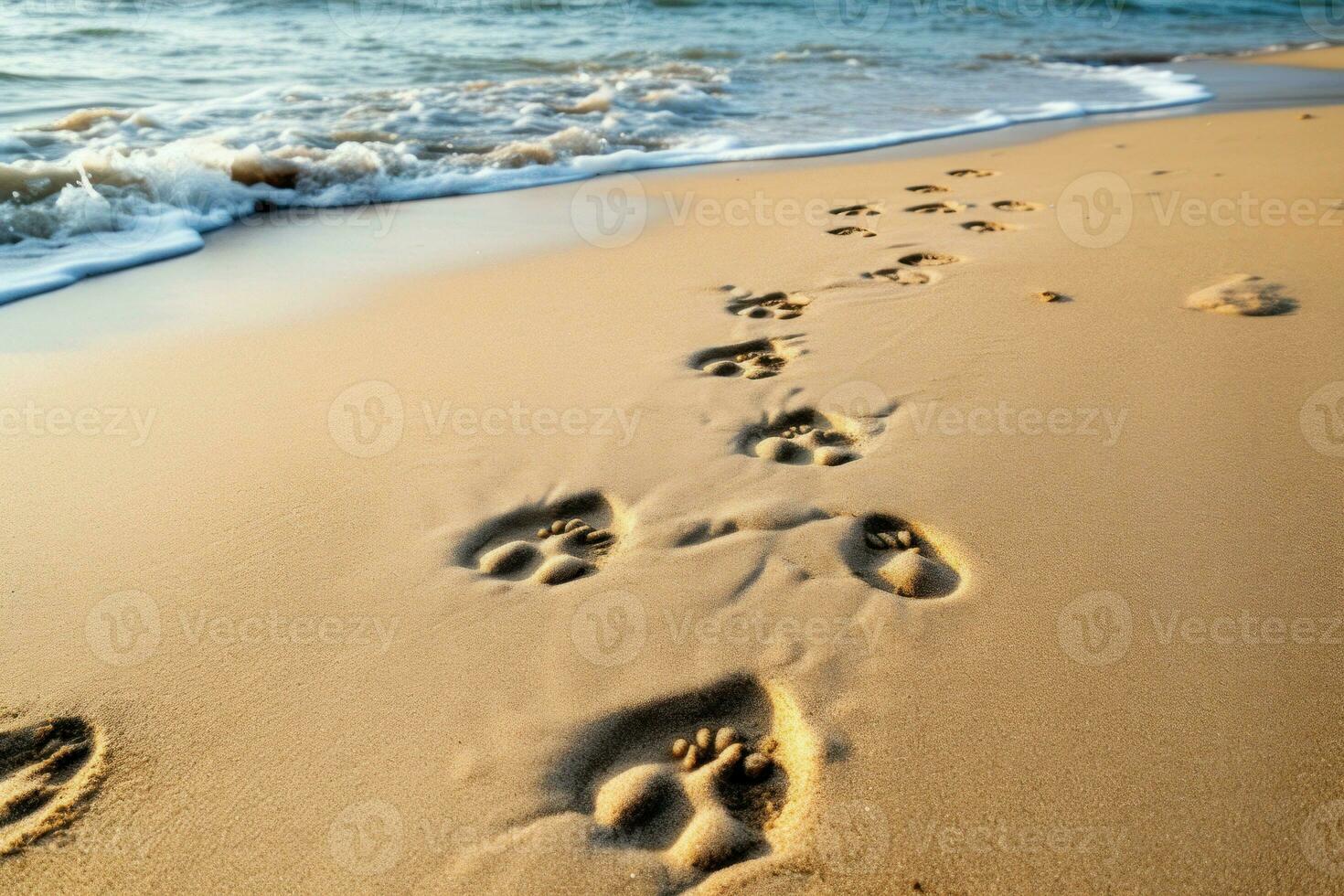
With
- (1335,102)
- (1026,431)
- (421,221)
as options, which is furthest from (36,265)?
(1335,102)

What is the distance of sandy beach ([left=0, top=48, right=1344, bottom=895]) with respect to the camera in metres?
1.31

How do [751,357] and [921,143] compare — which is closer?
[751,357]

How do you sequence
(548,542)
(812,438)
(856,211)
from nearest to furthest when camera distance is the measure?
(548,542) < (812,438) < (856,211)

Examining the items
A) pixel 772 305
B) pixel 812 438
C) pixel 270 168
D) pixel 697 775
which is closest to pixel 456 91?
pixel 270 168

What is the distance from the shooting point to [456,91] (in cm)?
758

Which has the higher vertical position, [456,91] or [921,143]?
[456,91]

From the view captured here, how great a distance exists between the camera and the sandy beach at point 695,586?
131 cm

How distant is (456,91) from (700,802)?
24.2ft

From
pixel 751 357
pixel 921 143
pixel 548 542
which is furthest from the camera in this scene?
pixel 921 143

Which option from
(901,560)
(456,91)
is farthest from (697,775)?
(456,91)

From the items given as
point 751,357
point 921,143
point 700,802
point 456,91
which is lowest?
point 700,802

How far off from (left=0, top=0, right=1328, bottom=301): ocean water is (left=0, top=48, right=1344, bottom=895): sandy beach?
1.88 meters

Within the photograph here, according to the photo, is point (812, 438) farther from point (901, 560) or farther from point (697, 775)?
point (697, 775)

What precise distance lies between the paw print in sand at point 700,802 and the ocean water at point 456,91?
362 centimetres
